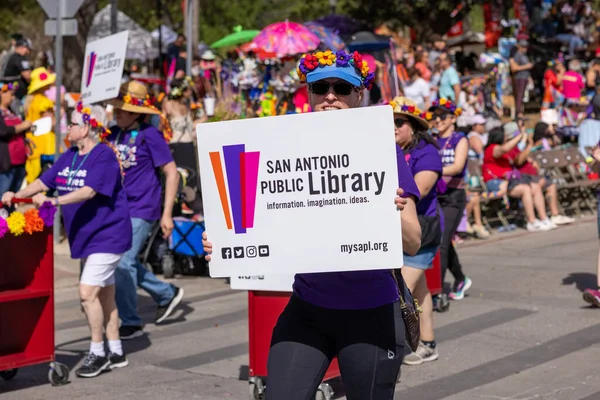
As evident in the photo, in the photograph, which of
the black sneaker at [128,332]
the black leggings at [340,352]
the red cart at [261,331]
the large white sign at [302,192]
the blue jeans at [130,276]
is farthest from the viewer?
the black sneaker at [128,332]

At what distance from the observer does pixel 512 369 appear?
25.0 feet

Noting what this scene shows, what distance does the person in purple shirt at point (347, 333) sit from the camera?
13.6 feet

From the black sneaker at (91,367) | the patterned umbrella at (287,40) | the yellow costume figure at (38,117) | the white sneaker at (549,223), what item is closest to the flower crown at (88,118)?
the black sneaker at (91,367)

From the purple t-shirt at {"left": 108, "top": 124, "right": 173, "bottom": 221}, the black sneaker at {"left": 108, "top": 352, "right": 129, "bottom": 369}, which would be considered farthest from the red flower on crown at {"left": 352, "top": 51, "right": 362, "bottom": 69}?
the purple t-shirt at {"left": 108, "top": 124, "right": 173, "bottom": 221}

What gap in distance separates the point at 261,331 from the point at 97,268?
1365 millimetres

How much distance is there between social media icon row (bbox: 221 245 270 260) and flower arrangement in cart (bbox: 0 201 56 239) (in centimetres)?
326

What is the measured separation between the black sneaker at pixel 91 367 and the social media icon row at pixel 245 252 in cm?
374

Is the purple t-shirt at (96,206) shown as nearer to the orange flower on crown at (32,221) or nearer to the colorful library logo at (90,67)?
the orange flower on crown at (32,221)

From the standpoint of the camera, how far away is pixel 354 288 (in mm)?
4184

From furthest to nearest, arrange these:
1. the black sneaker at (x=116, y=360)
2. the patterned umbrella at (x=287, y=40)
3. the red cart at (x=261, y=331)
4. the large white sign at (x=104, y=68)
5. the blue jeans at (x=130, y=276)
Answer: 1. the patterned umbrella at (x=287, y=40)
2. the large white sign at (x=104, y=68)
3. the blue jeans at (x=130, y=276)
4. the black sneaker at (x=116, y=360)
5. the red cart at (x=261, y=331)

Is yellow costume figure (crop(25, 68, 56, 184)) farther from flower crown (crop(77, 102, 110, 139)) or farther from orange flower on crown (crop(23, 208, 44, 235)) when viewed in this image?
orange flower on crown (crop(23, 208, 44, 235))

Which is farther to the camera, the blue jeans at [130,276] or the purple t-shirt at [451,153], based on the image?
the purple t-shirt at [451,153]

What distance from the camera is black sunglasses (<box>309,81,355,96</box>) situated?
14.3ft

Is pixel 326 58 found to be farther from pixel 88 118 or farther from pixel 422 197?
pixel 88 118
